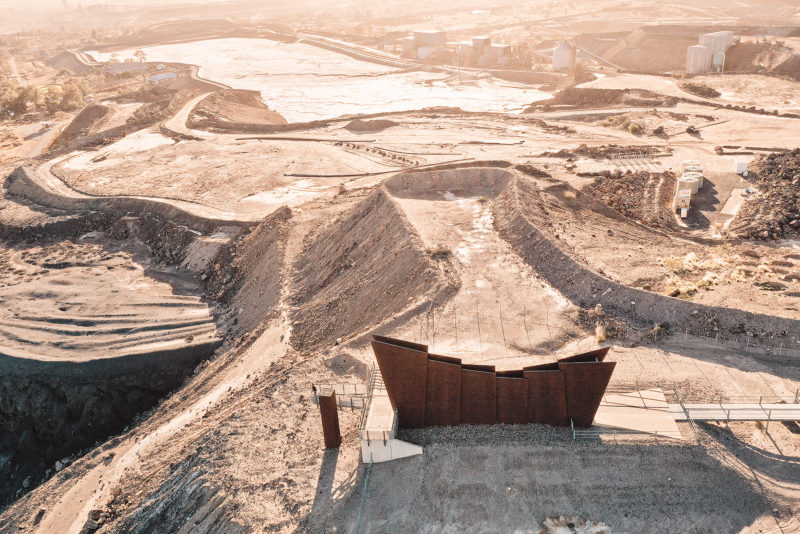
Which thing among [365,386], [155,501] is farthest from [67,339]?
[365,386]

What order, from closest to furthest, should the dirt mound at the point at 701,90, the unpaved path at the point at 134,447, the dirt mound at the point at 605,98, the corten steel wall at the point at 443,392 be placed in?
the corten steel wall at the point at 443,392, the unpaved path at the point at 134,447, the dirt mound at the point at 605,98, the dirt mound at the point at 701,90

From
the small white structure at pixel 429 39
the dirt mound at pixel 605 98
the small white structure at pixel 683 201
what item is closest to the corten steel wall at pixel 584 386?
the small white structure at pixel 683 201

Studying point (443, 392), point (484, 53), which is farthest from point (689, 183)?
point (484, 53)

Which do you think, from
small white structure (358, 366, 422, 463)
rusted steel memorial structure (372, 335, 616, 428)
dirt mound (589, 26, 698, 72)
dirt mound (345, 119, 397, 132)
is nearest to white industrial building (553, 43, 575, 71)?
dirt mound (589, 26, 698, 72)

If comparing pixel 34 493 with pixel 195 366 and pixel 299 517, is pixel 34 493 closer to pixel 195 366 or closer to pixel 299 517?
pixel 195 366

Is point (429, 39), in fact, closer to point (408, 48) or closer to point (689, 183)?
point (408, 48)

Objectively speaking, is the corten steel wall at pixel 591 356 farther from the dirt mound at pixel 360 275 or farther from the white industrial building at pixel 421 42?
the white industrial building at pixel 421 42

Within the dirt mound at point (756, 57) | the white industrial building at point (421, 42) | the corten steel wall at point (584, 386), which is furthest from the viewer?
the white industrial building at point (421, 42)
